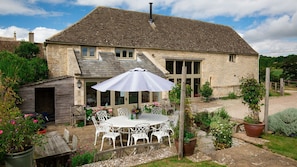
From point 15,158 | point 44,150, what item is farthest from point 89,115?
point 15,158

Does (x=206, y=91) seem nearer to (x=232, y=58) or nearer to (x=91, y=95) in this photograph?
(x=232, y=58)

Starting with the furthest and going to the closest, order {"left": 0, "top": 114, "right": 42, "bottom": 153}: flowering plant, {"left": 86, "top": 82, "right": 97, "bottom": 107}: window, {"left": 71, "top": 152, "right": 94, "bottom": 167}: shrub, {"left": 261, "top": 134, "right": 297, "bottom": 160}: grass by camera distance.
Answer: {"left": 86, "top": 82, "right": 97, "bottom": 107}: window < {"left": 261, "top": 134, "right": 297, "bottom": 160}: grass < {"left": 71, "top": 152, "right": 94, "bottom": 167}: shrub < {"left": 0, "top": 114, "right": 42, "bottom": 153}: flowering plant

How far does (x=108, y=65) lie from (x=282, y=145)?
10541 mm

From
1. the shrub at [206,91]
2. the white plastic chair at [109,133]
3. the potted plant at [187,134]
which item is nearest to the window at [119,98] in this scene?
the white plastic chair at [109,133]

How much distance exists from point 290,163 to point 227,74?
57.5 ft

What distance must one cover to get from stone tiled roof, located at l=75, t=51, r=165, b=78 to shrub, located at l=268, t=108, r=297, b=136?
8.14 m

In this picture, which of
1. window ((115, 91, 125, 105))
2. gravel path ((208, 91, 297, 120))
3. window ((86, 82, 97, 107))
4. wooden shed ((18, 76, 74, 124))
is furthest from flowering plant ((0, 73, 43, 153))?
gravel path ((208, 91, 297, 120))

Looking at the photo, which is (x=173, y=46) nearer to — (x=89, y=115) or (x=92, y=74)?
(x=92, y=74)

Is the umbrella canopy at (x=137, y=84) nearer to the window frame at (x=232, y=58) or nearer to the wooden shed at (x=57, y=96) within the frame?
the wooden shed at (x=57, y=96)

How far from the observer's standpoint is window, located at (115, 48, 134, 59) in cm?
1497

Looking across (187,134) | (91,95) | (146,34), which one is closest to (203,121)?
(187,134)

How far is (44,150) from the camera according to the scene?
5.60m

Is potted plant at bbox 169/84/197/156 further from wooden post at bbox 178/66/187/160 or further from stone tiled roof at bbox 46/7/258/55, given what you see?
stone tiled roof at bbox 46/7/258/55

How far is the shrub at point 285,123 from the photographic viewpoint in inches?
295
